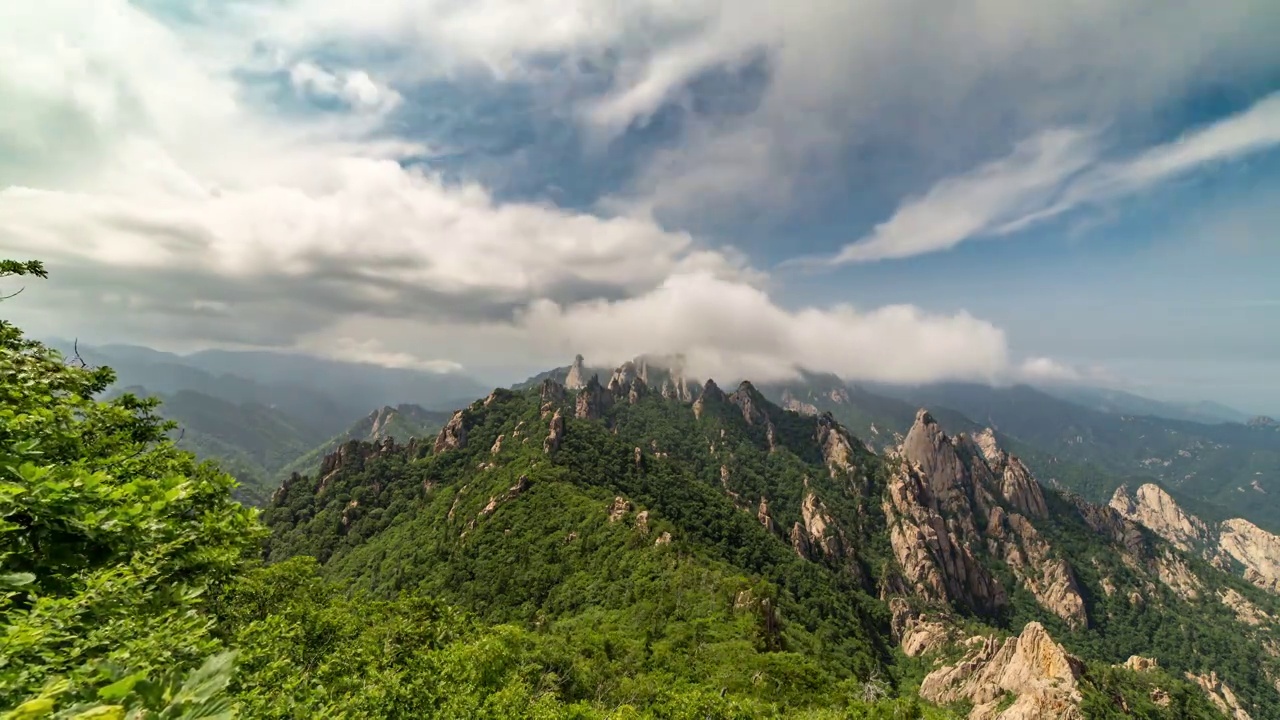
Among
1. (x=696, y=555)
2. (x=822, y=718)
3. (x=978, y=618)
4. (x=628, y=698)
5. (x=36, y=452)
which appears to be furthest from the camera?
(x=978, y=618)

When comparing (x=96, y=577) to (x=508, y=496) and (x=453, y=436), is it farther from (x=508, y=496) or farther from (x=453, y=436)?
(x=453, y=436)

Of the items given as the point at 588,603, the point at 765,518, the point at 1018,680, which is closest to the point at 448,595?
the point at 588,603

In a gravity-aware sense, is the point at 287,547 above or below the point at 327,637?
below

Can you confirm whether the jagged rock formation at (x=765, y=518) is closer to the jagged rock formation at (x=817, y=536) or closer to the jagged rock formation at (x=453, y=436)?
the jagged rock formation at (x=817, y=536)

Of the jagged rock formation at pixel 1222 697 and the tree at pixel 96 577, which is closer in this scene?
the tree at pixel 96 577

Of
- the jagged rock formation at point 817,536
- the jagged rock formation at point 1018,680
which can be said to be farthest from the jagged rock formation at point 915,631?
the jagged rock formation at point 817,536

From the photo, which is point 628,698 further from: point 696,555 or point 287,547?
point 287,547

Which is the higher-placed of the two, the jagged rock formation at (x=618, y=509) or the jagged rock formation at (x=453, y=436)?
the jagged rock formation at (x=453, y=436)

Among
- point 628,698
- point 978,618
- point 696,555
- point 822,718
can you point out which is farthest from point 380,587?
point 978,618
